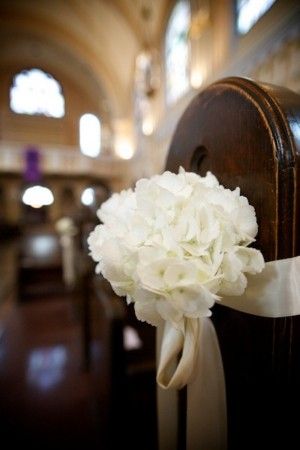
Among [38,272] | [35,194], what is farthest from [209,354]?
[35,194]

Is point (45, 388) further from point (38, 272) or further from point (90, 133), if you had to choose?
point (90, 133)

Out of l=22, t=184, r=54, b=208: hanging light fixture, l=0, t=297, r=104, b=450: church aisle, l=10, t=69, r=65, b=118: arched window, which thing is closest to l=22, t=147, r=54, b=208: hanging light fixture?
l=22, t=184, r=54, b=208: hanging light fixture

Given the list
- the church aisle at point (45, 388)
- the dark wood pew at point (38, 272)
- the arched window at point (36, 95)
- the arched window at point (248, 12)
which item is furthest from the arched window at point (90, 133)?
the church aisle at point (45, 388)

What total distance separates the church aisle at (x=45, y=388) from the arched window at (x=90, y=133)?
1159 centimetres

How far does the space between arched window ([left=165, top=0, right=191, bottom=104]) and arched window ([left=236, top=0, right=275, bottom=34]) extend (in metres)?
1.86

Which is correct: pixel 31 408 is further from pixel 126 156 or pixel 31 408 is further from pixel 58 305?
pixel 126 156

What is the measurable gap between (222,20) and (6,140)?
11.8 meters

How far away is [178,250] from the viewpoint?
0.47 metres

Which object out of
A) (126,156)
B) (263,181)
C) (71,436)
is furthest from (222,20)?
(126,156)

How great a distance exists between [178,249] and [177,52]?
23.8ft

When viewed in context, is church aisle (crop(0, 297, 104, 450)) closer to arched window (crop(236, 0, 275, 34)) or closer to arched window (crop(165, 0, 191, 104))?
arched window (crop(236, 0, 275, 34))

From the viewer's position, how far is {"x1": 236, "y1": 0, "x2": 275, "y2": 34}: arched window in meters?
3.14

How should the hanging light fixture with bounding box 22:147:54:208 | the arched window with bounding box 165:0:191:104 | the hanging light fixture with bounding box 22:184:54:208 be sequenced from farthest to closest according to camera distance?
the hanging light fixture with bounding box 22:184:54:208 → the hanging light fixture with bounding box 22:147:54:208 → the arched window with bounding box 165:0:191:104

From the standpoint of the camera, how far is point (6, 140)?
1260cm
